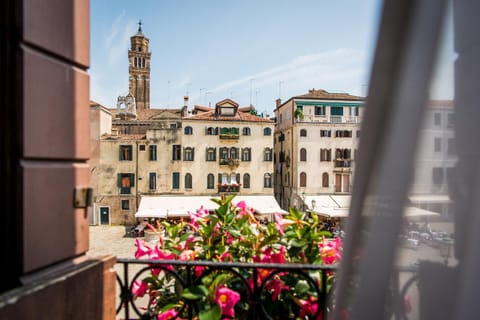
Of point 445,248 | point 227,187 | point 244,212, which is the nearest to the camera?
point 445,248

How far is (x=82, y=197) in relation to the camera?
1543 mm

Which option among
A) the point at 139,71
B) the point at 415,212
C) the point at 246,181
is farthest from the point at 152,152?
the point at 139,71

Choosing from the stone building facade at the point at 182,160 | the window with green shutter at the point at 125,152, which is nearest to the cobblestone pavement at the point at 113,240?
the stone building facade at the point at 182,160

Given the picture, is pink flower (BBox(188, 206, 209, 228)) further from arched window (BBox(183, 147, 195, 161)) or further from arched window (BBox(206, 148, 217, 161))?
arched window (BBox(206, 148, 217, 161))

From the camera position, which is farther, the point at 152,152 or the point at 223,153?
the point at 223,153

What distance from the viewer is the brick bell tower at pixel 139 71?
56906mm

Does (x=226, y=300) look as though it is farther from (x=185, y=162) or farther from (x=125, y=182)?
(x=125, y=182)

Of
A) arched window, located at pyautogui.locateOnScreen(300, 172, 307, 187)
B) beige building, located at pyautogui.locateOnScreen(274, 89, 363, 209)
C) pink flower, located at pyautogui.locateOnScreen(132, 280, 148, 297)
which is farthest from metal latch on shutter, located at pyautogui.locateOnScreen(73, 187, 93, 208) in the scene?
arched window, located at pyautogui.locateOnScreen(300, 172, 307, 187)

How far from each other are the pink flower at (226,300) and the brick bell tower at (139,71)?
5793 cm

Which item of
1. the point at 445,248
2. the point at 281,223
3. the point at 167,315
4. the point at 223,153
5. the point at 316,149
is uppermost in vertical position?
the point at 316,149

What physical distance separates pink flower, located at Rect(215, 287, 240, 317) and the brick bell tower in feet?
190

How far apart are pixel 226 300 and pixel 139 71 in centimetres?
6021

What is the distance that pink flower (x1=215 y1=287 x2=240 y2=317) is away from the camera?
1.46 meters
